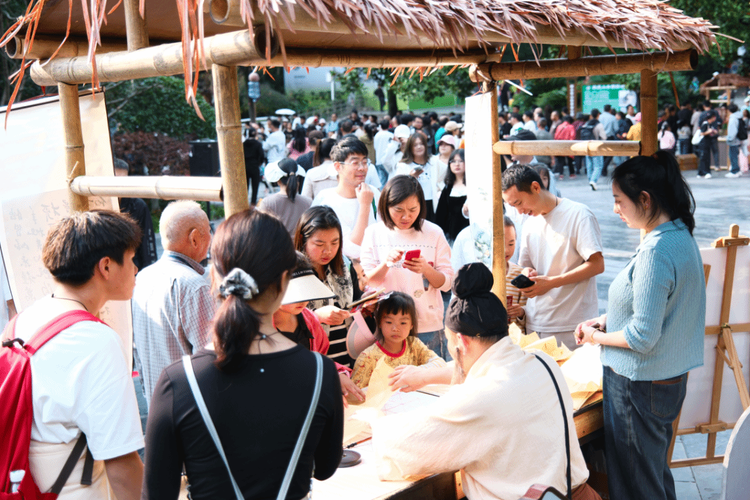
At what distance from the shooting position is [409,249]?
3.75 meters

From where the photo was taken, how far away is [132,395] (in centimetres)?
175

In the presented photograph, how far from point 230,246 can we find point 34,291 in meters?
1.68

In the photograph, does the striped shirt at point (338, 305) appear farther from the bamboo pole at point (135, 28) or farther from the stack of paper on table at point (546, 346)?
the bamboo pole at point (135, 28)

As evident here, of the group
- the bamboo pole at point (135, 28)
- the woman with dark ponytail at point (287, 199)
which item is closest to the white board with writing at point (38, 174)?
the bamboo pole at point (135, 28)

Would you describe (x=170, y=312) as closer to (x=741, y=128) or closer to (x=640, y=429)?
(x=640, y=429)

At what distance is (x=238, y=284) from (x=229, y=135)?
63cm

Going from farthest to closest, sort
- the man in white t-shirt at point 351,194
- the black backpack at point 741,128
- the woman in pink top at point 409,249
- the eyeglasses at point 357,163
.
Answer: the black backpack at point 741,128, the eyeglasses at point 357,163, the man in white t-shirt at point 351,194, the woman in pink top at point 409,249

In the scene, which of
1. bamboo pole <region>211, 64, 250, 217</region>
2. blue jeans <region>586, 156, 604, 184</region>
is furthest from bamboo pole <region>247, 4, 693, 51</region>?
blue jeans <region>586, 156, 604, 184</region>

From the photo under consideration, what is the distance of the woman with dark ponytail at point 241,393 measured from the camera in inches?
54.3

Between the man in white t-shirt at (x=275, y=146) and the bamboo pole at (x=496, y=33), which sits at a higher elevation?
the bamboo pole at (x=496, y=33)

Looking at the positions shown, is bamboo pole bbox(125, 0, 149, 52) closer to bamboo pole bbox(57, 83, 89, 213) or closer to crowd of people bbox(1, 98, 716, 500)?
bamboo pole bbox(57, 83, 89, 213)

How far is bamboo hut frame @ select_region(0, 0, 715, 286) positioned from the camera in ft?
5.73

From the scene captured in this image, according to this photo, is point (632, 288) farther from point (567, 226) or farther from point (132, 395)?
point (132, 395)

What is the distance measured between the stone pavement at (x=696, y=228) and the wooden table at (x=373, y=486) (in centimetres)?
158
